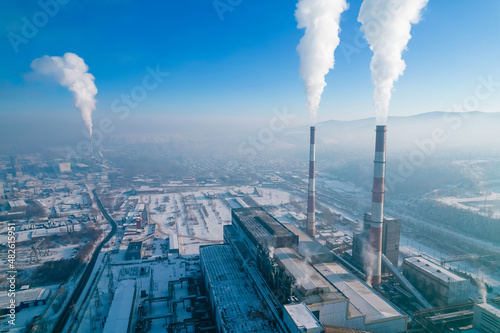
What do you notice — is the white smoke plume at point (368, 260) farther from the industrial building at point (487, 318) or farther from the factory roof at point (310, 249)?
the industrial building at point (487, 318)

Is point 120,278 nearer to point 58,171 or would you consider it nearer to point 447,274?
point 447,274

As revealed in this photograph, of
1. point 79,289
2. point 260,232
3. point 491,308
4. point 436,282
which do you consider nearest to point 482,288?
point 436,282

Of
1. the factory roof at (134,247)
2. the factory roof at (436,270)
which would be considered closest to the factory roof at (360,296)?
the factory roof at (436,270)

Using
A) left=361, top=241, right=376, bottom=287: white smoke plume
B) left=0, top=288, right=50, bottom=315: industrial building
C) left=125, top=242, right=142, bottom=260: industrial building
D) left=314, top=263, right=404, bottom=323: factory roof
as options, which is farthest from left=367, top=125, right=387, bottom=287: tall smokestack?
left=0, top=288, right=50, bottom=315: industrial building

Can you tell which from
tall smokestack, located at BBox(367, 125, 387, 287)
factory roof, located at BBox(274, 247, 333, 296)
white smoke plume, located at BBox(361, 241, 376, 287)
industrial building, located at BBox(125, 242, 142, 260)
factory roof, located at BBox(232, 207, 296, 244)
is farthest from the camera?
industrial building, located at BBox(125, 242, 142, 260)

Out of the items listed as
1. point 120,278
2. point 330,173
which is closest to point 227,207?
point 120,278

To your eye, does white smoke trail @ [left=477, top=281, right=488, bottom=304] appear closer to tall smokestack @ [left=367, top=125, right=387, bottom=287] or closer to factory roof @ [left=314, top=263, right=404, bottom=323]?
tall smokestack @ [left=367, top=125, right=387, bottom=287]
